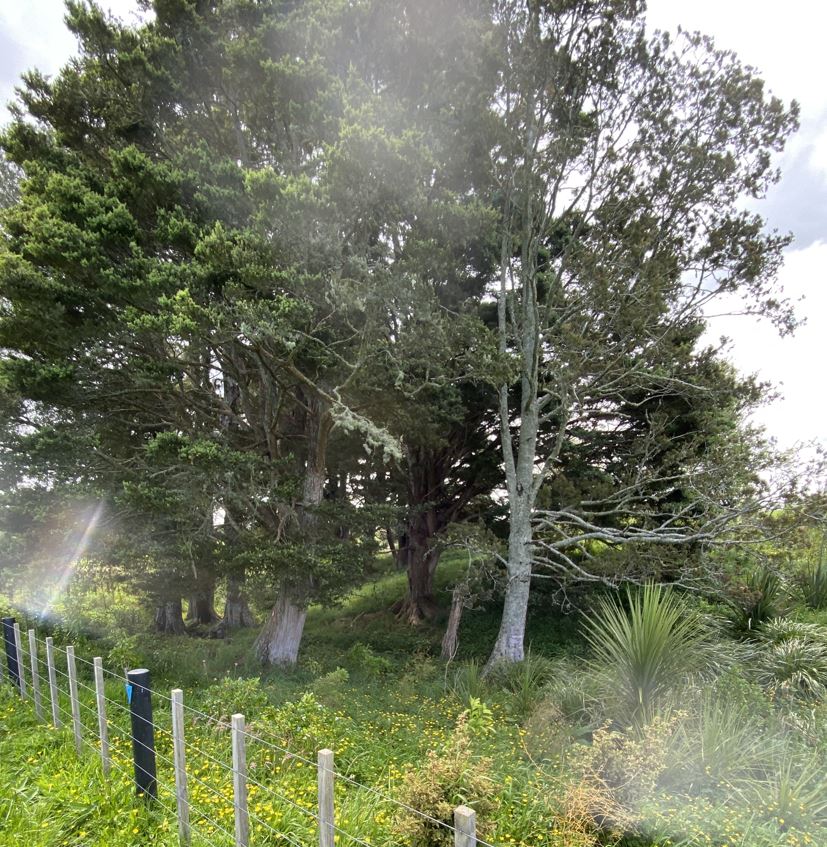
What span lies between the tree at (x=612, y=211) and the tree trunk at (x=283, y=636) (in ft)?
13.1

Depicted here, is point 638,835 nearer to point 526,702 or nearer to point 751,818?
point 751,818

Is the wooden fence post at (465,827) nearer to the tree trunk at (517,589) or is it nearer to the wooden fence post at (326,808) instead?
the wooden fence post at (326,808)

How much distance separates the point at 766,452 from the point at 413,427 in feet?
19.7

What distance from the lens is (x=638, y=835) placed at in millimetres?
3318

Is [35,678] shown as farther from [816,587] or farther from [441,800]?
[816,587]

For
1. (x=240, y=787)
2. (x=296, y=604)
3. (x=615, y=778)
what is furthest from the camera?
(x=296, y=604)

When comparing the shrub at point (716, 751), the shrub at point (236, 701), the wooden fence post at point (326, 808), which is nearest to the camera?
the wooden fence post at point (326, 808)

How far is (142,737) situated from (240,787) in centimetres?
108

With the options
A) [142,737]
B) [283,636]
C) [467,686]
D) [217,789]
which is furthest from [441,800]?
[283,636]

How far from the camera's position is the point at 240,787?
2.86 meters

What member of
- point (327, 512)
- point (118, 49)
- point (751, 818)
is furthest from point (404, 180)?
point (751, 818)

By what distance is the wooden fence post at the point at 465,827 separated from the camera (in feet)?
6.20

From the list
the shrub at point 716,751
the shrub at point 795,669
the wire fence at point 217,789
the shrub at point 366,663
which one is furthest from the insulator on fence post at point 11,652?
the shrub at point 795,669

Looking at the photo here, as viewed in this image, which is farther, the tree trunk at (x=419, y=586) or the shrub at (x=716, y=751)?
the tree trunk at (x=419, y=586)
